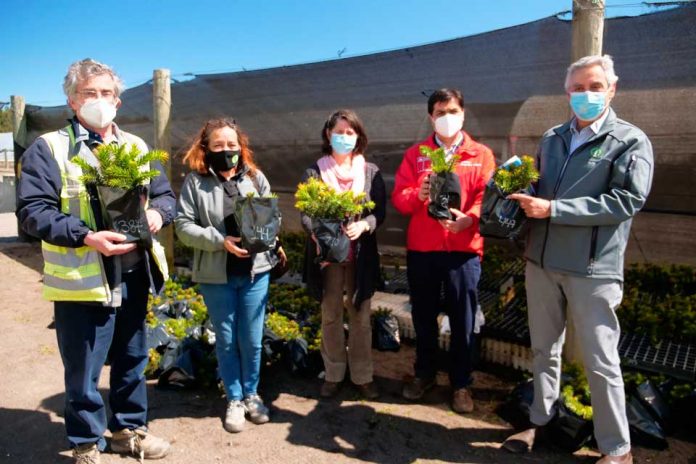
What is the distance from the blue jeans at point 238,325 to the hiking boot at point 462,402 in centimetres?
133

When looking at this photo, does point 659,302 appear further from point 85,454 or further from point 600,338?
point 85,454

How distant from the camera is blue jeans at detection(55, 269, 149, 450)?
2.53m

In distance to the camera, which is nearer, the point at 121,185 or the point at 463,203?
the point at 121,185

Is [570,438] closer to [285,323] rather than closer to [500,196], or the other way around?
[500,196]

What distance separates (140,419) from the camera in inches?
115

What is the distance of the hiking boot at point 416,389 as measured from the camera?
346cm

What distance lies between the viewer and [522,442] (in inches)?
112

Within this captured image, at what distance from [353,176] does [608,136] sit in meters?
1.51

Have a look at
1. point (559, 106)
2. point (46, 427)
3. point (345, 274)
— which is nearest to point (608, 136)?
point (345, 274)

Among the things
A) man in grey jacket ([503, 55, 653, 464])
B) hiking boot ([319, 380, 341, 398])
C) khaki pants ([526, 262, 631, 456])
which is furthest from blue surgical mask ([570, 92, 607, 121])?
hiking boot ([319, 380, 341, 398])

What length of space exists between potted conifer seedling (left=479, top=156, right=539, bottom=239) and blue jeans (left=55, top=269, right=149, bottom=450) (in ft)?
6.32

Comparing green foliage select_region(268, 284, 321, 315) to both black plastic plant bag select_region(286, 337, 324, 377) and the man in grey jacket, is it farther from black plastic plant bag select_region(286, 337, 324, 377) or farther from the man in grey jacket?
the man in grey jacket

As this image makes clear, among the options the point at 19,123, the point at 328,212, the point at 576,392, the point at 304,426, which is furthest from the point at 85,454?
the point at 19,123

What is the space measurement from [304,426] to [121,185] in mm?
1865
